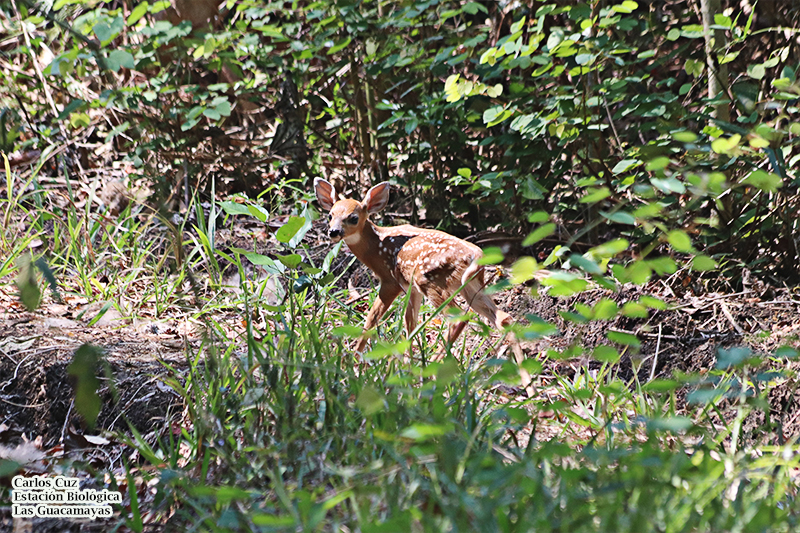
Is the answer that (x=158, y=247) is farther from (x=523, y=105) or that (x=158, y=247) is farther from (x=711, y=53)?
(x=711, y=53)

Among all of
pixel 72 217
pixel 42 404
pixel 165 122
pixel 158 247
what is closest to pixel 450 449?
pixel 42 404

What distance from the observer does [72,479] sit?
275cm

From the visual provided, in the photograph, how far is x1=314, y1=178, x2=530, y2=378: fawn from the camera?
3.82m

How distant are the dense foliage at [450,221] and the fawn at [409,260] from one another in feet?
1.09

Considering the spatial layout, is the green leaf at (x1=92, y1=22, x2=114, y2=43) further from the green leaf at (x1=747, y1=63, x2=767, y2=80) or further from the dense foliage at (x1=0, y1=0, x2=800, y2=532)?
the green leaf at (x1=747, y1=63, x2=767, y2=80)

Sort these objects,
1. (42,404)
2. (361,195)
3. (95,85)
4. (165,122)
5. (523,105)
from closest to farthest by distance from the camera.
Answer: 1. (42,404)
2. (523,105)
3. (165,122)
4. (361,195)
5. (95,85)

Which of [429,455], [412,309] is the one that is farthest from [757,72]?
[429,455]

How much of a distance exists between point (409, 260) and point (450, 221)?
156 centimetres

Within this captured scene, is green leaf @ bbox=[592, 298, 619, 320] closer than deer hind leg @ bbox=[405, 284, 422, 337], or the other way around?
green leaf @ bbox=[592, 298, 619, 320]

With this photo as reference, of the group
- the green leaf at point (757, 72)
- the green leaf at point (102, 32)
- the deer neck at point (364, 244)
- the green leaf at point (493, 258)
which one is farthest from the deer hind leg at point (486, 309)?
the green leaf at point (102, 32)

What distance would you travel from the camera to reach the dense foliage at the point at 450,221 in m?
2.00

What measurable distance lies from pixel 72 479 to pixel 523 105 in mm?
3351

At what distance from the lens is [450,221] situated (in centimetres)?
545

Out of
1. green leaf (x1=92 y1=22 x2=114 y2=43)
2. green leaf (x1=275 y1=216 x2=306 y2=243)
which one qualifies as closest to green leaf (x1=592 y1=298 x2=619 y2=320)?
green leaf (x1=275 y1=216 x2=306 y2=243)
